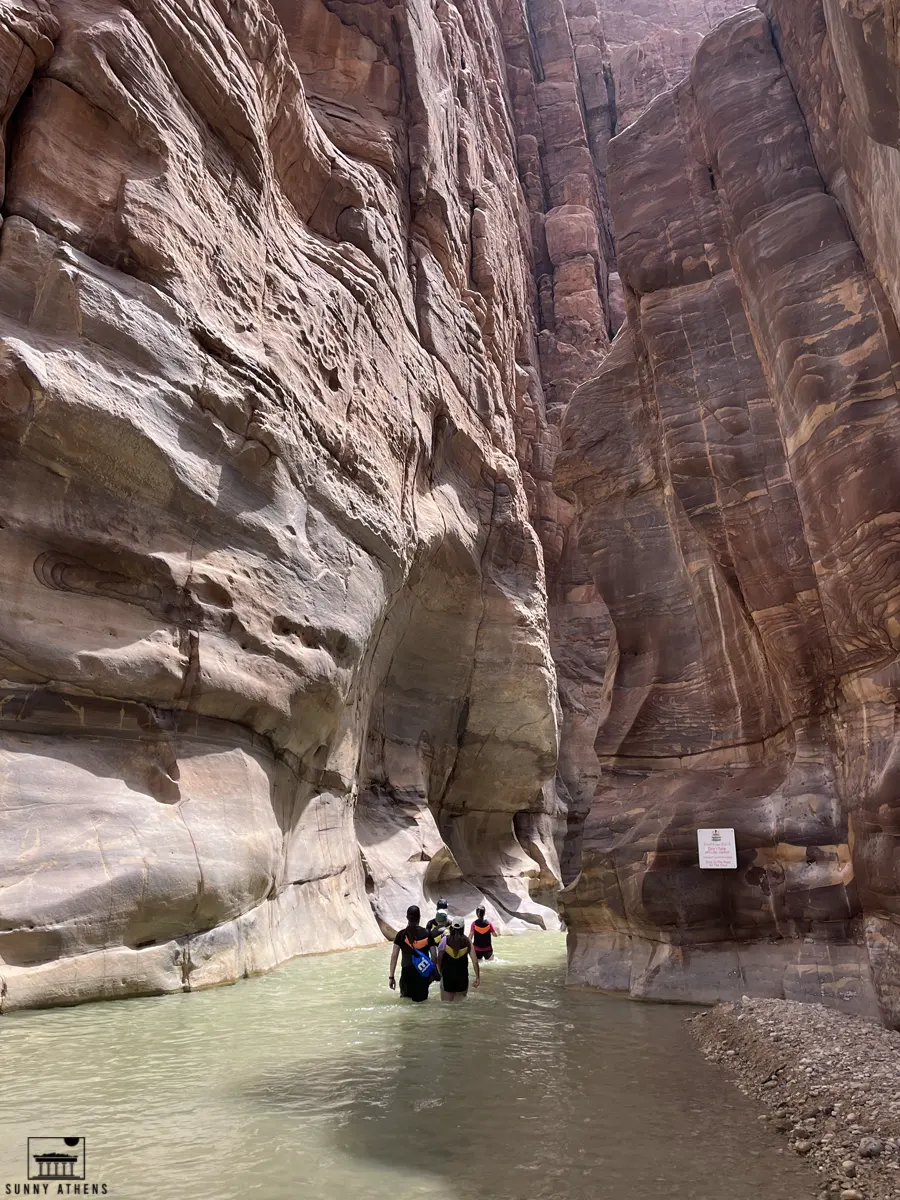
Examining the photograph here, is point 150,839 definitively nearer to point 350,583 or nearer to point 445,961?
point 445,961

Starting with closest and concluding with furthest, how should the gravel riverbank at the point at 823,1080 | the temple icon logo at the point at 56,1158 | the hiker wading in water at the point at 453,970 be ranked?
1. the temple icon logo at the point at 56,1158
2. the gravel riverbank at the point at 823,1080
3. the hiker wading in water at the point at 453,970

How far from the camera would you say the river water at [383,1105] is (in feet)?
12.8

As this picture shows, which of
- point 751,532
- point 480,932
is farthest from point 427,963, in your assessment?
point 751,532

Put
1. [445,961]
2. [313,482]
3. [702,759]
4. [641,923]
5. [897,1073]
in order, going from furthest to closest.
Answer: [313,482] → [702,759] → [641,923] → [445,961] → [897,1073]

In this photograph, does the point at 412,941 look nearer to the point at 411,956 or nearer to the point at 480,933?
the point at 411,956

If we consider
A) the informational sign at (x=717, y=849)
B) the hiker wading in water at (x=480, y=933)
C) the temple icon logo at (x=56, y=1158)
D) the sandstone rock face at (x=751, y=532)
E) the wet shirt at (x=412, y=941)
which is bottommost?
the hiker wading in water at (x=480, y=933)

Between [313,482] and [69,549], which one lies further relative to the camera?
[313,482]

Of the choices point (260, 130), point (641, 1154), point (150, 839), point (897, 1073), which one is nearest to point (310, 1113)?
point (641, 1154)

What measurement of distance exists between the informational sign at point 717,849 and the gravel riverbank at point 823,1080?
153 centimetres

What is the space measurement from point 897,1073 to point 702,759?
581cm

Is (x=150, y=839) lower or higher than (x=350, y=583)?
lower

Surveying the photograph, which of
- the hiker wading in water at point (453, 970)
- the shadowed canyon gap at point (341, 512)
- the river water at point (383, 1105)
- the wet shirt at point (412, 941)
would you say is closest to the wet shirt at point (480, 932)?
the shadowed canyon gap at point (341, 512)

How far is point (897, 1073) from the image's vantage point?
538 cm

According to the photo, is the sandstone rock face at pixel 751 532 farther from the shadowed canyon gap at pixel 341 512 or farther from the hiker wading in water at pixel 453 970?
the hiker wading in water at pixel 453 970
